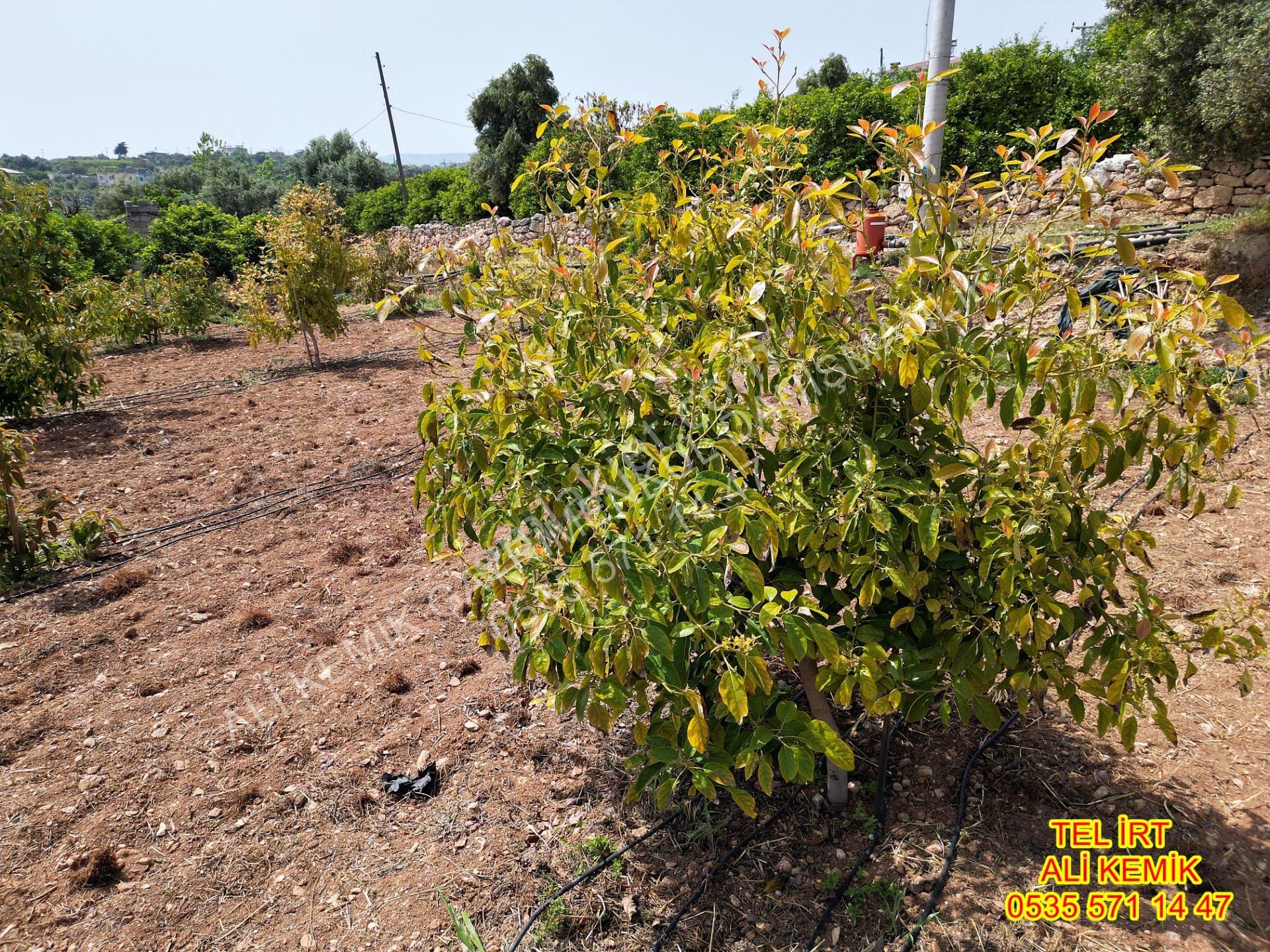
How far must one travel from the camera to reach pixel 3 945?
1.95m

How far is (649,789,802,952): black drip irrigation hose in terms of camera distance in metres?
1.82

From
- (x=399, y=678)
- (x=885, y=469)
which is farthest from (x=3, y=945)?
(x=885, y=469)

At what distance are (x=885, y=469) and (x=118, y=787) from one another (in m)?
2.60

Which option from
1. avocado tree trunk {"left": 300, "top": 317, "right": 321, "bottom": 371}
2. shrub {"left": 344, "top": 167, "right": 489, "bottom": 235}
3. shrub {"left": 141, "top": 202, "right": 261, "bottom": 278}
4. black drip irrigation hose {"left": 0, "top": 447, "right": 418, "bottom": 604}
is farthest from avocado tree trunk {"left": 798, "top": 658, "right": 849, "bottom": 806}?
shrub {"left": 141, "top": 202, "right": 261, "bottom": 278}

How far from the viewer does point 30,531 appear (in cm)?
392

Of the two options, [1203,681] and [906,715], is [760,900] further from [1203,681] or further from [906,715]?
[1203,681]

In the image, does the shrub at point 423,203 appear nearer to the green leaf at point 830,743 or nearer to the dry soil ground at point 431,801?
the dry soil ground at point 431,801

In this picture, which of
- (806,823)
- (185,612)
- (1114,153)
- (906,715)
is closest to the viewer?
(906,715)

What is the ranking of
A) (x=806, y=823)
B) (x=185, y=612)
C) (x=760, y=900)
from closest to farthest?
(x=760, y=900)
(x=806, y=823)
(x=185, y=612)

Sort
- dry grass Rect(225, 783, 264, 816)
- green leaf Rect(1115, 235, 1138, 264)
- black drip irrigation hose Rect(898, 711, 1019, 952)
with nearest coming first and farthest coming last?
green leaf Rect(1115, 235, 1138, 264)
black drip irrigation hose Rect(898, 711, 1019, 952)
dry grass Rect(225, 783, 264, 816)

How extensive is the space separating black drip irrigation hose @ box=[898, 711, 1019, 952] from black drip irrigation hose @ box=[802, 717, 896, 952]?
17 centimetres

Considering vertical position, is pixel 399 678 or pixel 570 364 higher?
pixel 570 364

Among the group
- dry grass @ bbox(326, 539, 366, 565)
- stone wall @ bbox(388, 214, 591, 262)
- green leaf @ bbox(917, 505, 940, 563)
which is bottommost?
dry grass @ bbox(326, 539, 366, 565)

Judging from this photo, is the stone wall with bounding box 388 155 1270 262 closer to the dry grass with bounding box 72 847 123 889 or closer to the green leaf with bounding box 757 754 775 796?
the dry grass with bounding box 72 847 123 889
